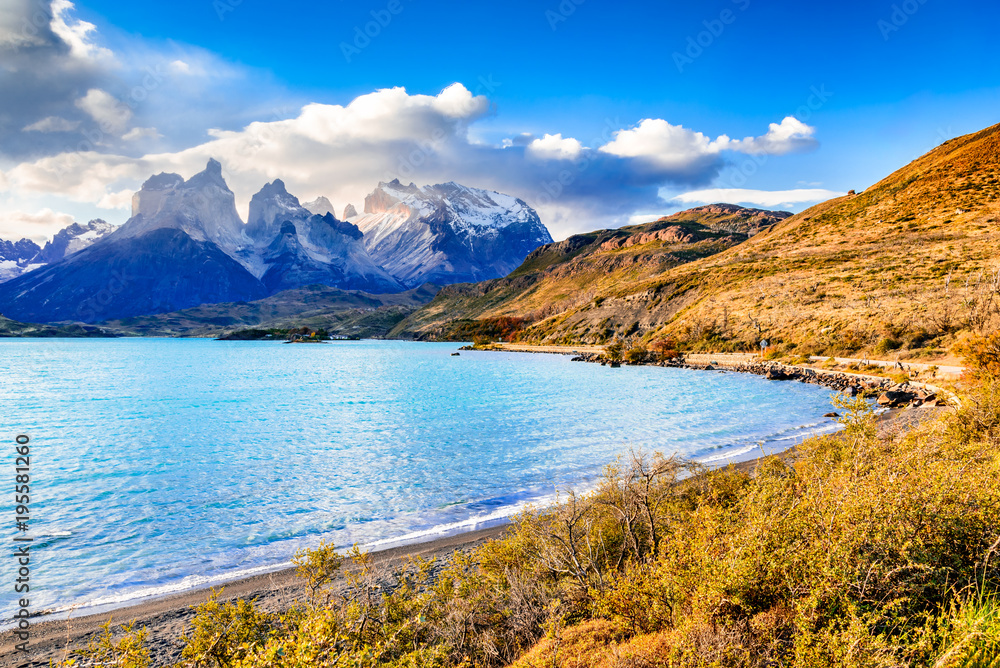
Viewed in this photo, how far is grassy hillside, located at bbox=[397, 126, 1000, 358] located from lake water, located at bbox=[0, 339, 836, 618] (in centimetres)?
1756

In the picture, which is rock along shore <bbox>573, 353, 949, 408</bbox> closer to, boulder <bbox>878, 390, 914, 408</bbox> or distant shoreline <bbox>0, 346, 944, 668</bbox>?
boulder <bbox>878, 390, 914, 408</bbox>

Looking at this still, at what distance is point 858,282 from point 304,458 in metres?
86.5

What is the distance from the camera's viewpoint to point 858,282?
252 ft

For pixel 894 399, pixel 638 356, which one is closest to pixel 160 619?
pixel 894 399

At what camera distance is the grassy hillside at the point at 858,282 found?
5716cm

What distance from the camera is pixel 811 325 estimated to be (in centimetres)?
7081

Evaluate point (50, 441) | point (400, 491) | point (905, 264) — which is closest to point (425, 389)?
point (50, 441)

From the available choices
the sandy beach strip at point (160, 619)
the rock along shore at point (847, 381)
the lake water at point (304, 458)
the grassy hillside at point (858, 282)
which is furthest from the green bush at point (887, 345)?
the sandy beach strip at point (160, 619)

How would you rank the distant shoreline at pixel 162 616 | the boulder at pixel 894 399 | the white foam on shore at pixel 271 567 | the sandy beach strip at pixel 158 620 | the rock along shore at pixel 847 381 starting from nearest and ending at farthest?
the sandy beach strip at pixel 158 620
the distant shoreline at pixel 162 616
the white foam on shore at pixel 271 567
the rock along shore at pixel 847 381
the boulder at pixel 894 399

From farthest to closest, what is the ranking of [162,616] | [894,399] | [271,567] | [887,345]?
[887,345], [894,399], [271,567], [162,616]

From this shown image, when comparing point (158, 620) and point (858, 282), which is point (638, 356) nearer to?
point (858, 282)

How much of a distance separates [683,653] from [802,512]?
2822 mm

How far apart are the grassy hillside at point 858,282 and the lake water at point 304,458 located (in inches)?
691

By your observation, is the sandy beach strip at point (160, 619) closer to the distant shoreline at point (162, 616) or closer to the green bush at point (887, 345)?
the distant shoreline at point (162, 616)
